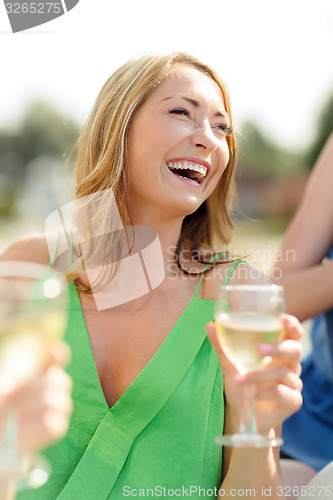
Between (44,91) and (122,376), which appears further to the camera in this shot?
(44,91)

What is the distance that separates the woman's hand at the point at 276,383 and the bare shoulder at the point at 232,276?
802 mm

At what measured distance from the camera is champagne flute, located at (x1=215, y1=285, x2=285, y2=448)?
1521 millimetres

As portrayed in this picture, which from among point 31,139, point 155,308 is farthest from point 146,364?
point 31,139

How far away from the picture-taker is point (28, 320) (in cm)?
121

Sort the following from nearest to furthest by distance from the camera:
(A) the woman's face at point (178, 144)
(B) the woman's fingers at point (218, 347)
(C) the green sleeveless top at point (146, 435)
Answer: (B) the woman's fingers at point (218, 347), (C) the green sleeveless top at point (146, 435), (A) the woman's face at point (178, 144)

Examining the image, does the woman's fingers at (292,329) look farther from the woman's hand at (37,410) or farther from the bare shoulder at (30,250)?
the bare shoulder at (30,250)

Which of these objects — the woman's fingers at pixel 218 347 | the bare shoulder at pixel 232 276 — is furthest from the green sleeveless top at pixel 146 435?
the woman's fingers at pixel 218 347

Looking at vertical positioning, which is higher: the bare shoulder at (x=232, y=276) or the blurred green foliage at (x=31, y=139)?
the bare shoulder at (x=232, y=276)

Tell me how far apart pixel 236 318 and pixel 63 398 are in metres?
0.55

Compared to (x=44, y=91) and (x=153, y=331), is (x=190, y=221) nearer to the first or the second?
(x=153, y=331)

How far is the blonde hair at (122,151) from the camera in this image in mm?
2461

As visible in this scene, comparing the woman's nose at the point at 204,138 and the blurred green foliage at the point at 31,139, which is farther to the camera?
the blurred green foliage at the point at 31,139

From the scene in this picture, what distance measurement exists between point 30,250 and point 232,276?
0.94 metres

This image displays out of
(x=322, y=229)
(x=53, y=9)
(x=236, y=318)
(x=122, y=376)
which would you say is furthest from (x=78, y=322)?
(x=53, y=9)
